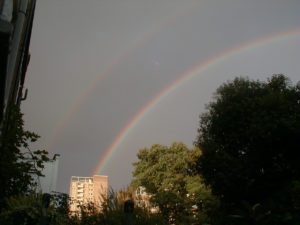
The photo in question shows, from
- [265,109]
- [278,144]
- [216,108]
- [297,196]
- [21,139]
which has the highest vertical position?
[216,108]

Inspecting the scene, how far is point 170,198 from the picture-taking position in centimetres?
2069

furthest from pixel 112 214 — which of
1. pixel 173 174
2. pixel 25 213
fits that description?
pixel 173 174

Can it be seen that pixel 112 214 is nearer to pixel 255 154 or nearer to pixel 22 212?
pixel 22 212

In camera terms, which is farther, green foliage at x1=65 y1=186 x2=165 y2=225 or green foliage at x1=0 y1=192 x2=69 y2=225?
green foliage at x1=65 y1=186 x2=165 y2=225

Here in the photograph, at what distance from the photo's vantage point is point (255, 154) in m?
23.7

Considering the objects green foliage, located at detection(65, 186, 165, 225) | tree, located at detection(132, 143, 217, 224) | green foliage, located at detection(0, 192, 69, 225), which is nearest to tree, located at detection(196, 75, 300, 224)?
tree, located at detection(132, 143, 217, 224)

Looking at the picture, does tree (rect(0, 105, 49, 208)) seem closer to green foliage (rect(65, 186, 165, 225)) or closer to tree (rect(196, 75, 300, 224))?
green foliage (rect(65, 186, 165, 225))

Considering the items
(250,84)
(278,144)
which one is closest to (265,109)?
(278,144)

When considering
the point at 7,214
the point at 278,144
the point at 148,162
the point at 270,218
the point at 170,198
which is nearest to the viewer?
the point at 7,214

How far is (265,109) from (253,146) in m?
3.42

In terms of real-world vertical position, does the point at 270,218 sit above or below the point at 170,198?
below

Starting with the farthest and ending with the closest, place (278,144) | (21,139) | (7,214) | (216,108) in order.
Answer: (216,108)
(278,144)
(21,139)
(7,214)

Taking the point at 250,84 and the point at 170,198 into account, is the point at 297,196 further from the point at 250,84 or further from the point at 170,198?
the point at 250,84

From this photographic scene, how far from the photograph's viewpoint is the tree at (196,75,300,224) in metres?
21.2
